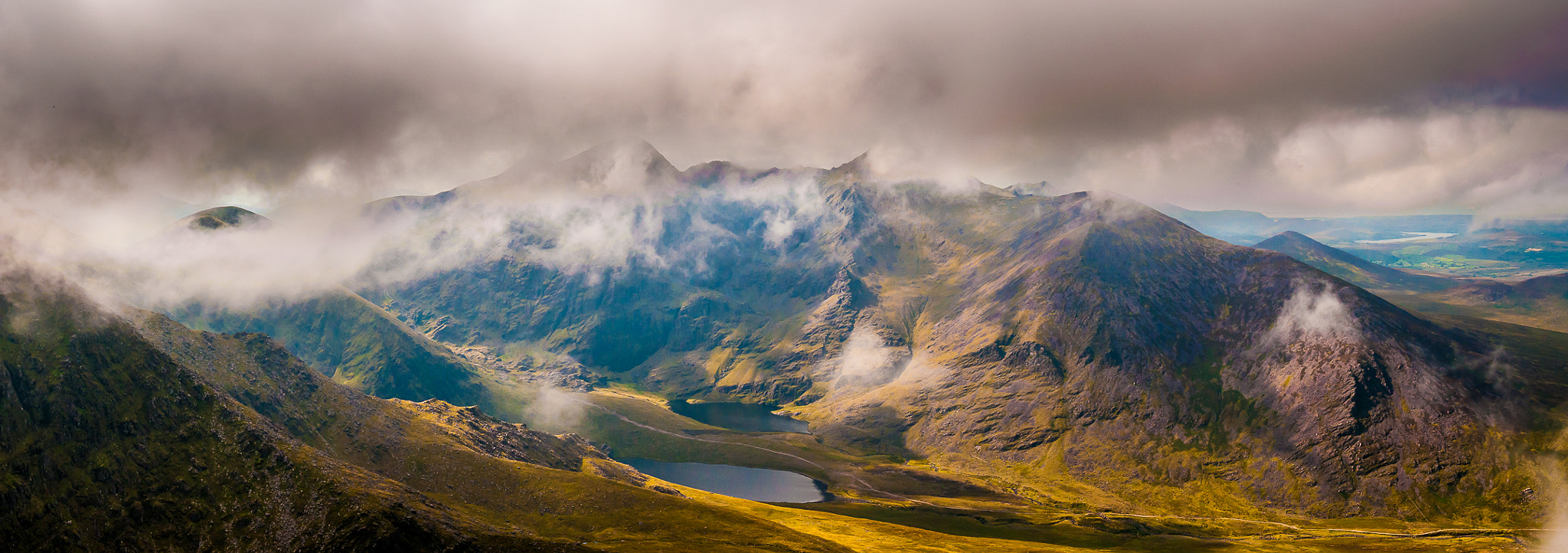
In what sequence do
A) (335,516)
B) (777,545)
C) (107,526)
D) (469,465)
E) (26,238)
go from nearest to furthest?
1. (107,526)
2. (335,516)
3. (26,238)
4. (777,545)
5. (469,465)

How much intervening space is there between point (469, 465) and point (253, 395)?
6454cm

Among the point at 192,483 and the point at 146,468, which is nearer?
the point at 146,468

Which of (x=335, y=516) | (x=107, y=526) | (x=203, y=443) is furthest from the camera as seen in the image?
(x=203, y=443)

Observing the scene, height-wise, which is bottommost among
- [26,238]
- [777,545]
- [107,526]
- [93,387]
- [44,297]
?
[777,545]

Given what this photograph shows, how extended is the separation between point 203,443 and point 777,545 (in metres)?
135

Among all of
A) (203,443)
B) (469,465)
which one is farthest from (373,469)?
(203,443)

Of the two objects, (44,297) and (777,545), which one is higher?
(44,297)

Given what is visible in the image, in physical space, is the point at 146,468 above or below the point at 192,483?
above

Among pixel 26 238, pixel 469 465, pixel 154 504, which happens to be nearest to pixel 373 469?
pixel 469 465

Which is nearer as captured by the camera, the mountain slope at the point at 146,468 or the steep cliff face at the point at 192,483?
the mountain slope at the point at 146,468

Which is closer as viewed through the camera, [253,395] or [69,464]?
[69,464]

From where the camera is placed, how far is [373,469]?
18775cm

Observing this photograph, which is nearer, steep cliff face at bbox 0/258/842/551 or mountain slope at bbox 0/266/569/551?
mountain slope at bbox 0/266/569/551

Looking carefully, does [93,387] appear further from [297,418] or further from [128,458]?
[297,418]
